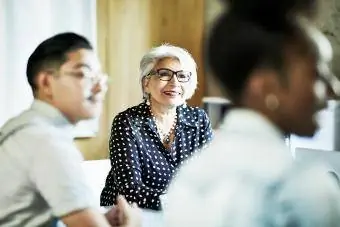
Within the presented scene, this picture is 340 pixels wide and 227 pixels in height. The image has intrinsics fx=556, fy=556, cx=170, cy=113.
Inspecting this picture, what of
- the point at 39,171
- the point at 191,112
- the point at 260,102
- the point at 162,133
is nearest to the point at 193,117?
the point at 191,112

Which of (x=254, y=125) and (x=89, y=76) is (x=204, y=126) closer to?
(x=89, y=76)

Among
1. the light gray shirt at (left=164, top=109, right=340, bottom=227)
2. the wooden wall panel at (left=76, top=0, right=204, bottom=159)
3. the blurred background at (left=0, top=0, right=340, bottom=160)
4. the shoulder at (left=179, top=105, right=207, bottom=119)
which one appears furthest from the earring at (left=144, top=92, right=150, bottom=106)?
the light gray shirt at (left=164, top=109, right=340, bottom=227)

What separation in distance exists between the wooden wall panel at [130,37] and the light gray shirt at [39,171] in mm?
1436

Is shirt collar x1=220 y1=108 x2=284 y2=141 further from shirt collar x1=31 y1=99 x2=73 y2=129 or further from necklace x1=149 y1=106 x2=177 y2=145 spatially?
necklace x1=149 y1=106 x2=177 y2=145

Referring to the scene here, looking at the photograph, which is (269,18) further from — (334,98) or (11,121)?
(11,121)

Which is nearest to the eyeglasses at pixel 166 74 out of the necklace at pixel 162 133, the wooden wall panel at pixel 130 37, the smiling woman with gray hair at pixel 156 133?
the smiling woman with gray hair at pixel 156 133

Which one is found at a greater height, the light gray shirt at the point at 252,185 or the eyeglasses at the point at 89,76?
the eyeglasses at the point at 89,76

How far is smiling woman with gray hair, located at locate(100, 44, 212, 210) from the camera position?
151 cm

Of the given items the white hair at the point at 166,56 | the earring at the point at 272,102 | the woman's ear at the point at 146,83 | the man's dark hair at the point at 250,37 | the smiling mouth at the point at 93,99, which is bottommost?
the woman's ear at the point at 146,83

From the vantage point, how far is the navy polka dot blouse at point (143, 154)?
1.49 metres

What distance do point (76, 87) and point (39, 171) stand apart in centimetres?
14

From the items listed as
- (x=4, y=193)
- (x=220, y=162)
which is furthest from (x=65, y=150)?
(x=220, y=162)

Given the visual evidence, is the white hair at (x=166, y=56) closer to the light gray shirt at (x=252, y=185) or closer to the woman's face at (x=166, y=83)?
the woman's face at (x=166, y=83)

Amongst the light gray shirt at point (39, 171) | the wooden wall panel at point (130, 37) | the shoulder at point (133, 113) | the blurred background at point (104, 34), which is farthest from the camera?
the wooden wall panel at point (130, 37)
